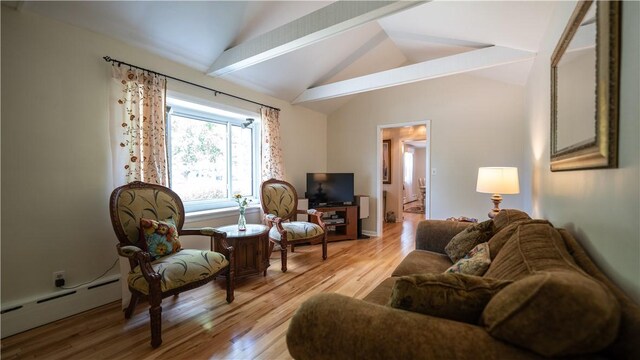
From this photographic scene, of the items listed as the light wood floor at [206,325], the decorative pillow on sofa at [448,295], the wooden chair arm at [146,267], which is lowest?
the light wood floor at [206,325]

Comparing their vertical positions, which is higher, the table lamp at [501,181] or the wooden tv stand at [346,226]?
the table lamp at [501,181]

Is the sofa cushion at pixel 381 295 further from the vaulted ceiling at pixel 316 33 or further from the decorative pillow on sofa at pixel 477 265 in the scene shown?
the vaulted ceiling at pixel 316 33

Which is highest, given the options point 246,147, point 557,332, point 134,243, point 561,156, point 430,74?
point 430,74

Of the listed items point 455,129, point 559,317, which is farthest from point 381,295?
point 455,129

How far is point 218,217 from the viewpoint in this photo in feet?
10.8

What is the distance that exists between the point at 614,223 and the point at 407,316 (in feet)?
2.82

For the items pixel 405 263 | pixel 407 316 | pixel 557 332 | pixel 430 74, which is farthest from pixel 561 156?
pixel 430 74

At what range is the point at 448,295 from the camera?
2.91ft

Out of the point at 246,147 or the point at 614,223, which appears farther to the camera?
the point at 246,147

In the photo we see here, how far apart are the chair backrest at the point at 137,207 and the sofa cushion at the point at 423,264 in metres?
2.01

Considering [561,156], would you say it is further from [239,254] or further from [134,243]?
[134,243]

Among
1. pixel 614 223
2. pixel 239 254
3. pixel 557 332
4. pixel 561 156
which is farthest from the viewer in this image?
pixel 239 254

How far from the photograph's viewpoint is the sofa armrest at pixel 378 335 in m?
0.74

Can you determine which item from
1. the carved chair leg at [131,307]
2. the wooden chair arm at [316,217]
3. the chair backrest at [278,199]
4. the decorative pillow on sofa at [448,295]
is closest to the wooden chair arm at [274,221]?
the chair backrest at [278,199]
